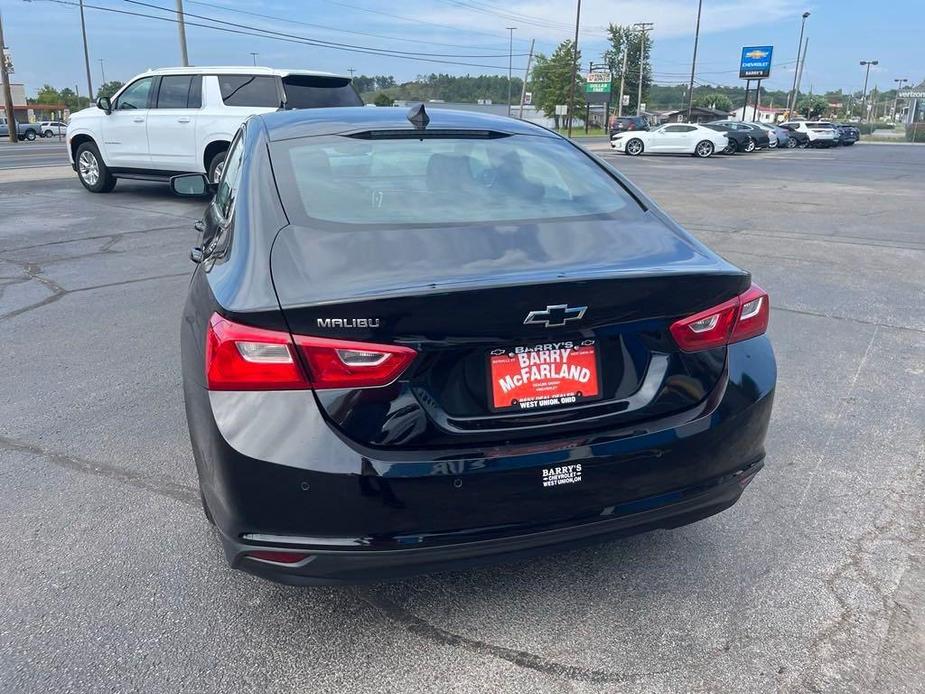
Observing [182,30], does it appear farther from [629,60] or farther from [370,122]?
[629,60]

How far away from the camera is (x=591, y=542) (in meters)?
2.37

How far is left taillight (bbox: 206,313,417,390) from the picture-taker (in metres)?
2.04

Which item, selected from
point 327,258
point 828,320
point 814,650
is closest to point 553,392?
point 327,258

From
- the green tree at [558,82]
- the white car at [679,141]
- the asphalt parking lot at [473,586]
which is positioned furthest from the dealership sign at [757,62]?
the asphalt parking lot at [473,586]

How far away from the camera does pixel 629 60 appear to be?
105 m

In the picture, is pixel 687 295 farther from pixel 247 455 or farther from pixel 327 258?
pixel 247 455

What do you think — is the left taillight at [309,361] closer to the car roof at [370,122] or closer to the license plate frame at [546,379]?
the license plate frame at [546,379]

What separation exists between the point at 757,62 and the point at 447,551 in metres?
71.6

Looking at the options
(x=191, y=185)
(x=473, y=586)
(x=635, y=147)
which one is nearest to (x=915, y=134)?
(x=635, y=147)

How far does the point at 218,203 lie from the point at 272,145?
0.83 meters

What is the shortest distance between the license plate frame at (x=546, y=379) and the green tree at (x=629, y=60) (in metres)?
106

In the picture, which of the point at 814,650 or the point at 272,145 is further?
the point at 272,145

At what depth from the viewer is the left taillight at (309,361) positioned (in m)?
2.04

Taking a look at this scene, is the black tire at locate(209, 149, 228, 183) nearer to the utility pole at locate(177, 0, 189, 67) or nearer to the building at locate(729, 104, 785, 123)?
the utility pole at locate(177, 0, 189, 67)
